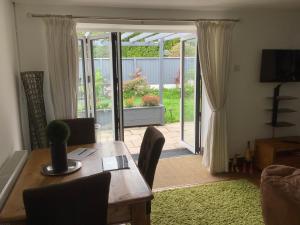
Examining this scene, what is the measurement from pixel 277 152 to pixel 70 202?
10.1 feet

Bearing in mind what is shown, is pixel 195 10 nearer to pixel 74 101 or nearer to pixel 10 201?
pixel 74 101

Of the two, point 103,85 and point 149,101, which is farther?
point 149,101

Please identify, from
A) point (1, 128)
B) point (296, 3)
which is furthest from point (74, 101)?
point (296, 3)

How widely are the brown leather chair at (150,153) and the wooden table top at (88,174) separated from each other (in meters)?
0.12

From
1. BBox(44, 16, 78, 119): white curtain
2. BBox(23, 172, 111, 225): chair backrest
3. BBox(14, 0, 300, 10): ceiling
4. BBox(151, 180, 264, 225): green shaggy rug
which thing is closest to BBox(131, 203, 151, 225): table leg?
BBox(23, 172, 111, 225): chair backrest

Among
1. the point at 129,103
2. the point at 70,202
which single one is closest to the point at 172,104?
the point at 129,103

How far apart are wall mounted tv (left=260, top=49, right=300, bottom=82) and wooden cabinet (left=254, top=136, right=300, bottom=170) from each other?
895 mm

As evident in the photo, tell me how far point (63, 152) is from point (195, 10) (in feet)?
8.54

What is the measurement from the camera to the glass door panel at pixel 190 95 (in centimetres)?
407

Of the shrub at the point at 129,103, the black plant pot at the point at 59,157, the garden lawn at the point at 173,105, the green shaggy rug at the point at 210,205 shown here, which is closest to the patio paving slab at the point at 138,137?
the garden lawn at the point at 173,105

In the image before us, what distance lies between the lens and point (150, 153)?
1927 mm

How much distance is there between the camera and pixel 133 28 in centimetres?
351

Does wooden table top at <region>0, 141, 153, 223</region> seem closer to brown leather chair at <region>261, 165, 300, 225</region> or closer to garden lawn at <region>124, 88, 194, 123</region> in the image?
brown leather chair at <region>261, 165, 300, 225</region>

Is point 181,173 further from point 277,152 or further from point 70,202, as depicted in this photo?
point 70,202
